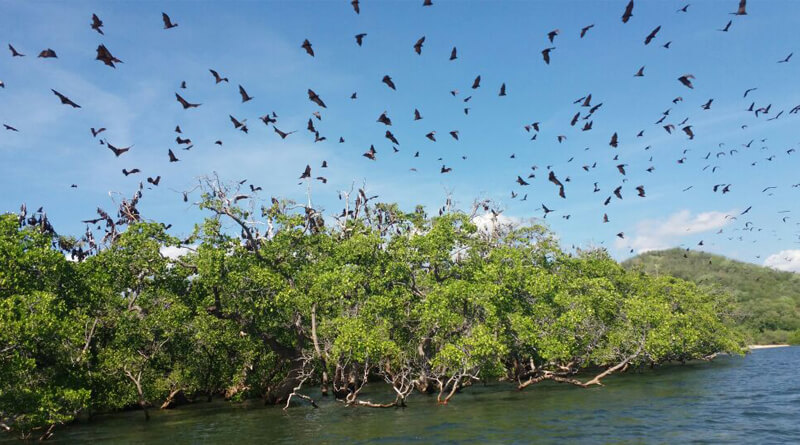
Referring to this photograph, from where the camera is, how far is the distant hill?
10439 cm

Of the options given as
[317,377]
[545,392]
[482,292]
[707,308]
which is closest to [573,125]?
[482,292]

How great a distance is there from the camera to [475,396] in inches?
1459

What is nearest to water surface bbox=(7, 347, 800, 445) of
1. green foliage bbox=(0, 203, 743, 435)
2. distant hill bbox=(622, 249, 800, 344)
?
green foliage bbox=(0, 203, 743, 435)

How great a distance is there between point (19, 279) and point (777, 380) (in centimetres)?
4826

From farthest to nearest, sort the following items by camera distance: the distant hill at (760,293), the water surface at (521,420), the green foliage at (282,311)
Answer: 1. the distant hill at (760,293)
2. the green foliage at (282,311)
3. the water surface at (521,420)

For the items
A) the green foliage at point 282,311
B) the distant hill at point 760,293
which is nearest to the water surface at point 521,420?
the green foliage at point 282,311

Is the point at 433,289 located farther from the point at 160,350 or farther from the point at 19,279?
the point at 19,279

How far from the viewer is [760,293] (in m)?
143

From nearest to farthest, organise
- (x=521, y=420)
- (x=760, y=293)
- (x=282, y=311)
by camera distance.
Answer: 1. (x=521, y=420)
2. (x=282, y=311)
3. (x=760, y=293)

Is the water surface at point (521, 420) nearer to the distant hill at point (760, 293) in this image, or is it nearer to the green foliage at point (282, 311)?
the green foliage at point (282, 311)

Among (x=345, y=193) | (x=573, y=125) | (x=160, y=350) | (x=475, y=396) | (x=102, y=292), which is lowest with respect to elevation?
(x=475, y=396)

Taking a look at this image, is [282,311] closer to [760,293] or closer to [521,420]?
[521,420]

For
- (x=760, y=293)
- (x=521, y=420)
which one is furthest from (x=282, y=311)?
(x=760, y=293)

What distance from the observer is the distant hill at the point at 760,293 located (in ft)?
342
